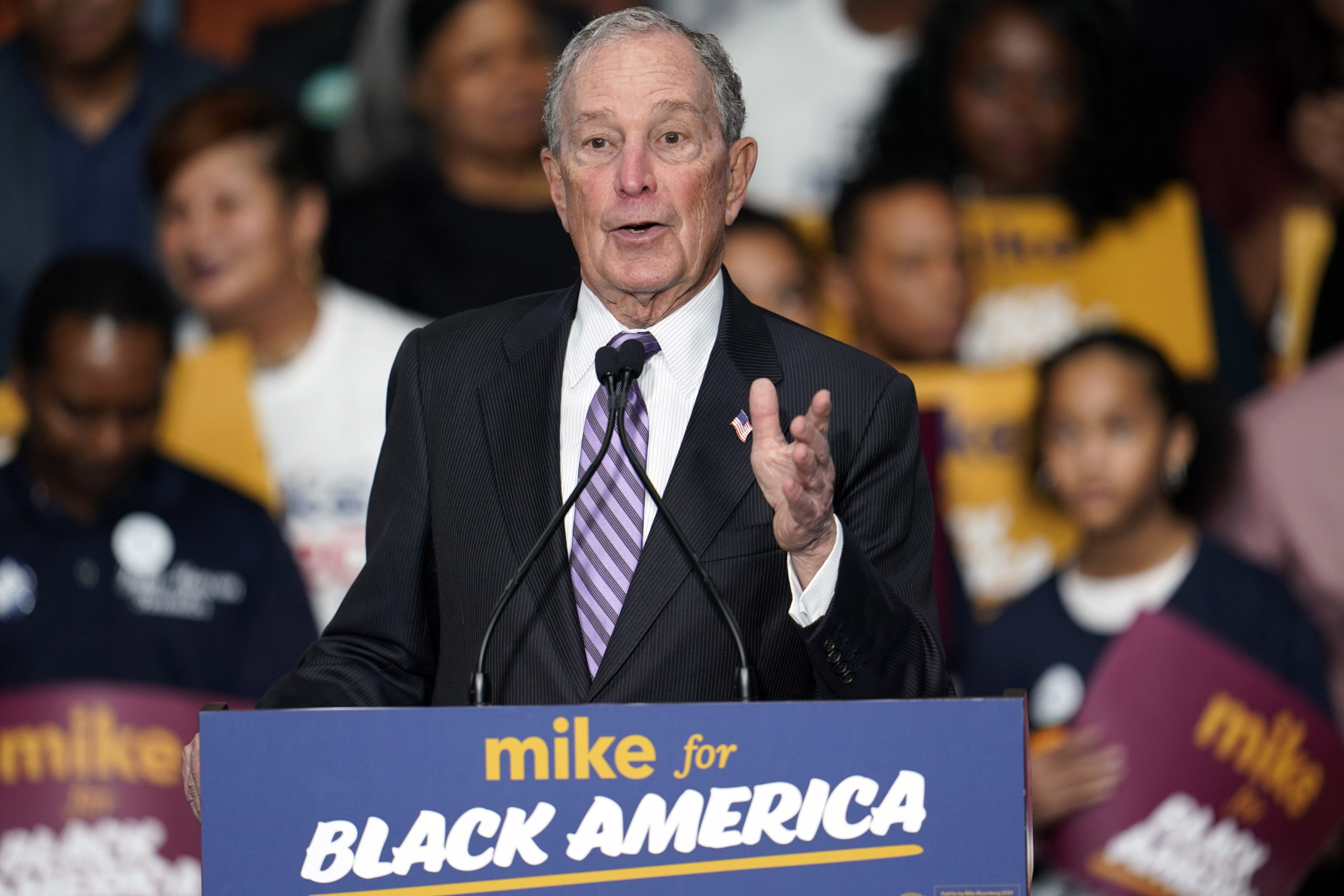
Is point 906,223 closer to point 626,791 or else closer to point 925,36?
point 925,36

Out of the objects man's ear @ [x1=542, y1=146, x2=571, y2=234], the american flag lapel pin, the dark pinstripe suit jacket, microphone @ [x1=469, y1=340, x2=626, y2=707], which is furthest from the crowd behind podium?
microphone @ [x1=469, y1=340, x2=626, y2=707]

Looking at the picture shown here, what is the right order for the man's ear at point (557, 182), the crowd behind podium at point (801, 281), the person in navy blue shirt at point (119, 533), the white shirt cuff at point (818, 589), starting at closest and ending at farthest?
the white shirt cuff at point (818, 589)
the man's ear at point (557, 182)
the person in navy blue shirt at point (119, 533)
the crowd behind podium at point (801, 281)

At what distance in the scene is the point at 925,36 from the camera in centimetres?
427

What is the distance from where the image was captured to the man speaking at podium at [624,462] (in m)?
1.54

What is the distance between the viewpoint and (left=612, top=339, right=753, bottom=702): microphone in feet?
4.51

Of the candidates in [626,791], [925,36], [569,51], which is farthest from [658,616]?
[925,36]

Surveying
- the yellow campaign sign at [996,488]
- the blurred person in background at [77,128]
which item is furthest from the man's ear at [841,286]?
the blurred person in background at [77,128]

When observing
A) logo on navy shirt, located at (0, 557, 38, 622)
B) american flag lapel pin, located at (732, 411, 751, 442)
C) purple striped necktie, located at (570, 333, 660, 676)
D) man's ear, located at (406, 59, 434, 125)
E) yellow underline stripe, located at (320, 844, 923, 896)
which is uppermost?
man's ear, located at (406, 59, 434, 125)

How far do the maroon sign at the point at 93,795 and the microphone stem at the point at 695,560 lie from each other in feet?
8.15

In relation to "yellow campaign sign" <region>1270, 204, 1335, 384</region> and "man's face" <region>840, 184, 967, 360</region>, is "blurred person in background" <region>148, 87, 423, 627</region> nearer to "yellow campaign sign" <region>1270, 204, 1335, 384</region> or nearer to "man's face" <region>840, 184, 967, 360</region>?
"man's face" <region>840, 184, 967, 360</region>

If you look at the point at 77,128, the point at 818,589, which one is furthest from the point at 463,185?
the point at 818,589

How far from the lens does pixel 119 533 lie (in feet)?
12.4

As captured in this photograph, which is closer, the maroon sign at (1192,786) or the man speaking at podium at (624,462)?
the man speaking at podium at (624,462)

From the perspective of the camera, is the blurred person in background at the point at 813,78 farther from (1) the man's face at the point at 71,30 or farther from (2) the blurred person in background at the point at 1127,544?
(1) the man's face at the point at 71,30
